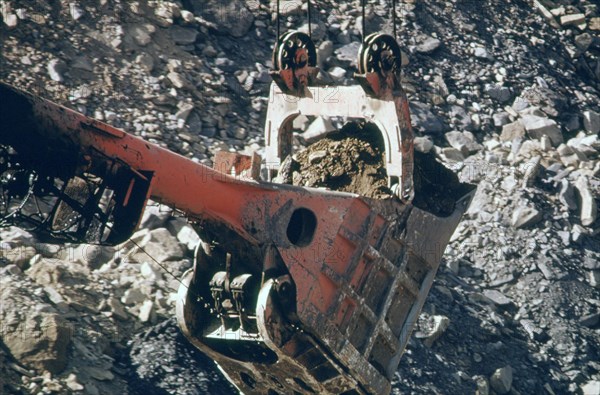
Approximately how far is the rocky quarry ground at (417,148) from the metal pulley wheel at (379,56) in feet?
2.67

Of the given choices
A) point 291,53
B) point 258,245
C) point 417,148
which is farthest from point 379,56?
point 417,148

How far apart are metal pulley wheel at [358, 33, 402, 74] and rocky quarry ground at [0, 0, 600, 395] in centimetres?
81

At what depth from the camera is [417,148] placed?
10875 mm

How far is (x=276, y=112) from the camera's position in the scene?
25.9 ft

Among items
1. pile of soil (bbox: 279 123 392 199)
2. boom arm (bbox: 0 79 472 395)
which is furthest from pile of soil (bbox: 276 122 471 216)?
boom arm (bbox: 0 79 472 395)

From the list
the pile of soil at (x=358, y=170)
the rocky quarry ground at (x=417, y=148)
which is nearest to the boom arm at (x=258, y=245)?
the pile of soil at (x=358, y=170)

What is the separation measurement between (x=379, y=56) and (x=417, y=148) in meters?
3.54

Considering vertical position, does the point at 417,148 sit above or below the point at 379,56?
below

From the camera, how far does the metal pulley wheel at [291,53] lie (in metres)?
7.83

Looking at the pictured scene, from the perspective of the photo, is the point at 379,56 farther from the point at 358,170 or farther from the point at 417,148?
the point at 417,148

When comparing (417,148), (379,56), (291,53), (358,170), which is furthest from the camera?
(417,148)

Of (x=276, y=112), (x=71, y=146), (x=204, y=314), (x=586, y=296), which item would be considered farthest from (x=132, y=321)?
(x=586, y=296)

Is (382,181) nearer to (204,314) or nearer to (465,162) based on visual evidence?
(204,314)

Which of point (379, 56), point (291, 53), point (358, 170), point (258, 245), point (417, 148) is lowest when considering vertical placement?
point (258, 245)
